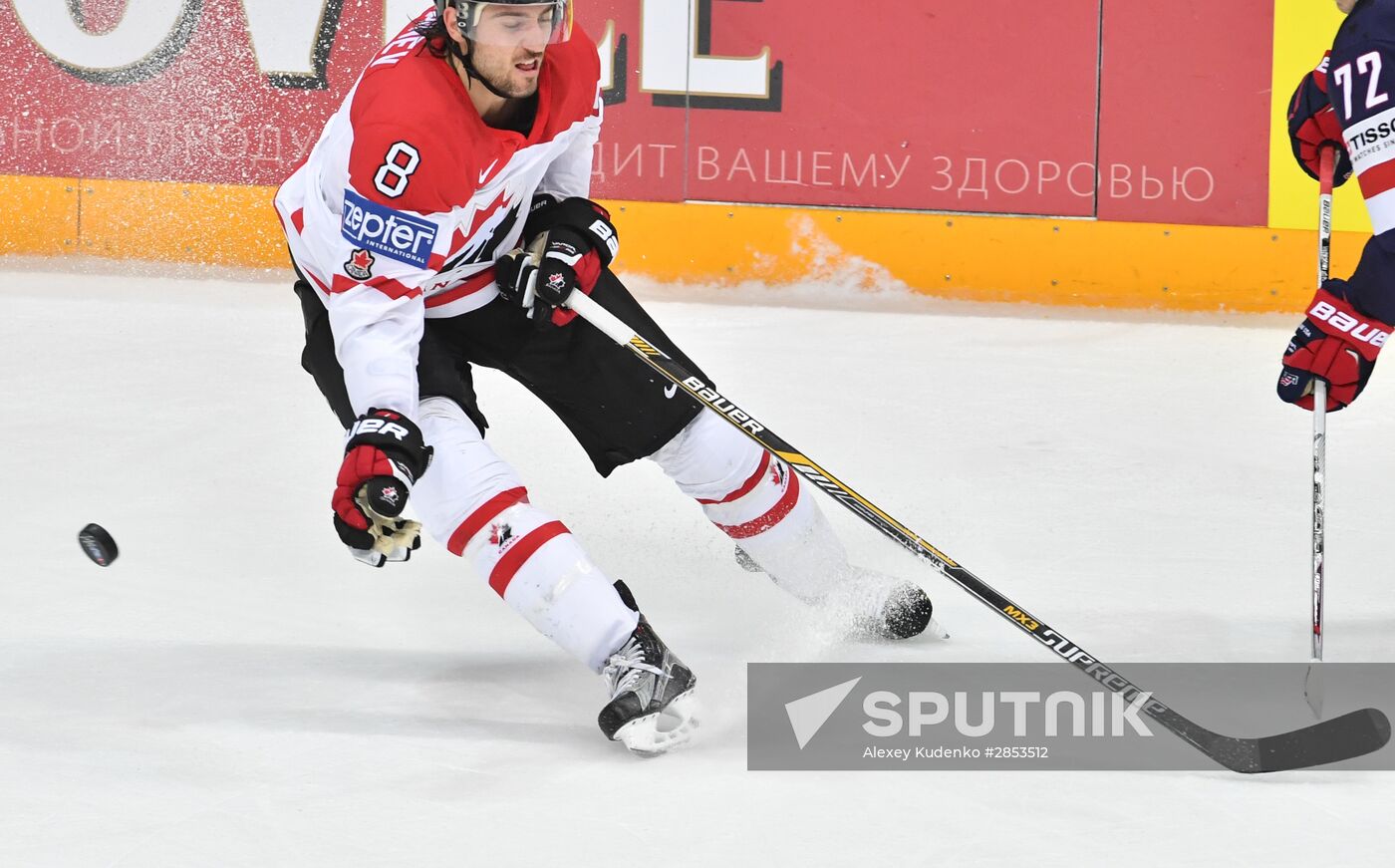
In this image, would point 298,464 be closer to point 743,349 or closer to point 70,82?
point 743,349

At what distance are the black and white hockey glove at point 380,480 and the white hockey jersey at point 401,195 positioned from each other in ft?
0.19

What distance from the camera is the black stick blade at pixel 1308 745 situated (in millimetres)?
2078

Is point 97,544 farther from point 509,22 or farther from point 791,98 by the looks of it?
point 791,98

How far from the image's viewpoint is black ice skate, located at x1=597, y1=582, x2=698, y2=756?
2.13 metres

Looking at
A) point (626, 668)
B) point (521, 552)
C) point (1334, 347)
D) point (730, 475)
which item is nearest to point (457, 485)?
point (521, 552)

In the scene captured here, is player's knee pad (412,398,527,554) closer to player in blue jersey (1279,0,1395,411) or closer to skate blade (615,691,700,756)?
skate blade (615,691,700,756)

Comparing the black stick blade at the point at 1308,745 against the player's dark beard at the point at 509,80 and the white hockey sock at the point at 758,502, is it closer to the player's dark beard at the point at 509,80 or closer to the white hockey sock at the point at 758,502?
the white hockey sock at the point at 758,502

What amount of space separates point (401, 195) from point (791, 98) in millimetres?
3239

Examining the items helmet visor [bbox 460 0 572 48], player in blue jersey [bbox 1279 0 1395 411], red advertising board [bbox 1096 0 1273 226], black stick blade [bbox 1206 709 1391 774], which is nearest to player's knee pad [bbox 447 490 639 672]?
helmet visor [bbox 460 0 572 48]

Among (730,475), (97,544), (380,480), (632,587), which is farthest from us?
(632,587)

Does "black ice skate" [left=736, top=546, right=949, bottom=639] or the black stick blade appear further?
"black ice skate" [left=736, top=546, right=949, bottom=639]

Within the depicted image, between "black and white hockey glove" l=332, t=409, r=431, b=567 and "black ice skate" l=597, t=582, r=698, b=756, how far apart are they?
310 millimetres

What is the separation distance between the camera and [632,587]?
2.91 metres

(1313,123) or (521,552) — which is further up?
Result: (1313,123)
